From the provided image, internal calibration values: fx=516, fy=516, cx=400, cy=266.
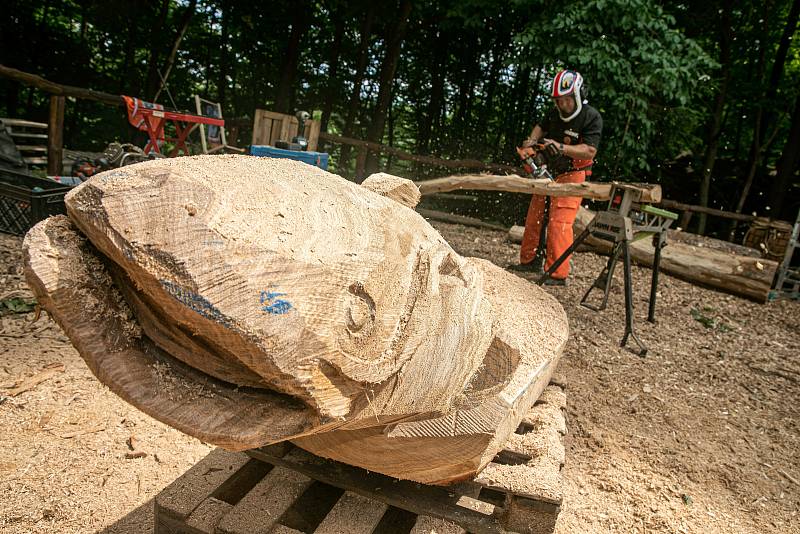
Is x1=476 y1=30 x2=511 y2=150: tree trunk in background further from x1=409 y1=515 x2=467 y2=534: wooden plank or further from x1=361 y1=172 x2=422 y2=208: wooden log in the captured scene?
x1=409 y1=515 x2=467 y2=534: wooden plank

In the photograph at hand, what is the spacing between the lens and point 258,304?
88 cm

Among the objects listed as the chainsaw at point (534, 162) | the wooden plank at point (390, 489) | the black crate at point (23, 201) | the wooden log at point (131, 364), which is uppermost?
the chainsaw at point (534, 162)

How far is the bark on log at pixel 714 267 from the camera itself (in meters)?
5.87

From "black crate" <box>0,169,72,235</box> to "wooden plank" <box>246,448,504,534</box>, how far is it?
3104mm

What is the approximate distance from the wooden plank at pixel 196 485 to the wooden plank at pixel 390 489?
14 centimetres

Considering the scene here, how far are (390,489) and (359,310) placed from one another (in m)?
0.81

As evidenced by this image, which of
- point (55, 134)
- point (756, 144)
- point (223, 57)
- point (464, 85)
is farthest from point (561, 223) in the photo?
point (223, 57)

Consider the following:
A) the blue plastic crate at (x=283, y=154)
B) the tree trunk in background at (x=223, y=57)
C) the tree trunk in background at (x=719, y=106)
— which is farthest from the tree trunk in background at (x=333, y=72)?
the tree trunk in background at (x=719, y=106)

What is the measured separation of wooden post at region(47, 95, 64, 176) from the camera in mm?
5020

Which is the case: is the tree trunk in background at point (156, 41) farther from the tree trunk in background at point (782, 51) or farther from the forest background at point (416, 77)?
the tree trunk in background at point (782, 51)

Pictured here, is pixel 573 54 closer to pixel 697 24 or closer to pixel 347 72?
pixel 697 24

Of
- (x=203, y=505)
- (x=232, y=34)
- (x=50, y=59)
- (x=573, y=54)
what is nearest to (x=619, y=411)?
(x=203, y=505)

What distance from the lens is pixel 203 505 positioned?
5.02ft

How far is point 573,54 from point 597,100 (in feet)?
2.56
